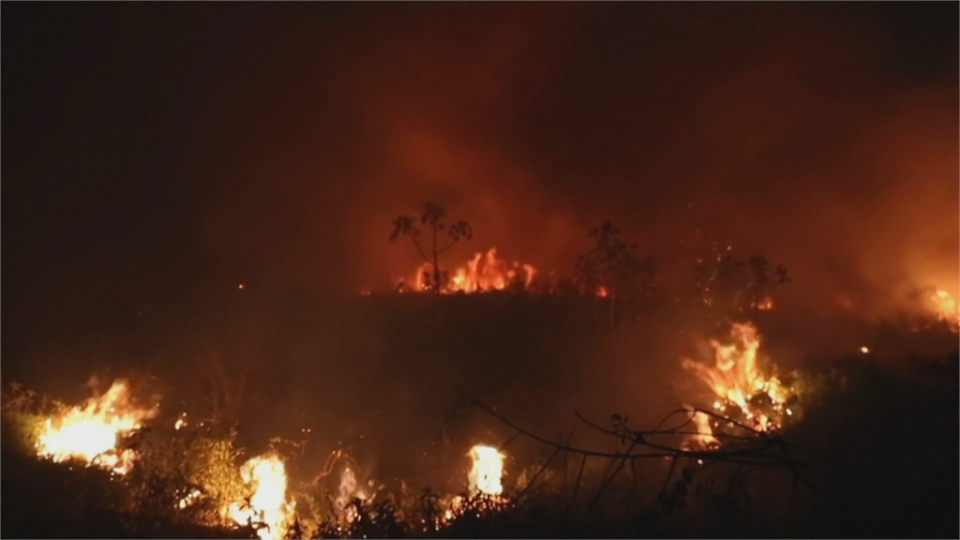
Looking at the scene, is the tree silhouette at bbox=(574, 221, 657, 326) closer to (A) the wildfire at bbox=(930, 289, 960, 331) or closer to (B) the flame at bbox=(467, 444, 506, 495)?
(A) the wildfire at bbox=(930, 289, 960, 331)

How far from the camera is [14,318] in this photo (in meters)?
13.6

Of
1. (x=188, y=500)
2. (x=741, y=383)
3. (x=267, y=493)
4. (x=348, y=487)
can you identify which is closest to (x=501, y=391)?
(x=741, y=383)

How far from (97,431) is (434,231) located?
37.9 ft

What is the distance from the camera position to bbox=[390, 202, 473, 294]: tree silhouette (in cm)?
1769

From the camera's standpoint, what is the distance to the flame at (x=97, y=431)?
6.66 m

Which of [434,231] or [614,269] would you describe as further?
[434,231]

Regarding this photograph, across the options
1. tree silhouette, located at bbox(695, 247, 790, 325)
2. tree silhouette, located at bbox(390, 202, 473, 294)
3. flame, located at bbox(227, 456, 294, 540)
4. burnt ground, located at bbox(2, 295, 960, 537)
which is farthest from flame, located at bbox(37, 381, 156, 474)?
tree silhouette, located at bbox(695, 247, 790, 325)

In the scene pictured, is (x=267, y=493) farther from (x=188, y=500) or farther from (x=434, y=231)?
(x=434, y=231)

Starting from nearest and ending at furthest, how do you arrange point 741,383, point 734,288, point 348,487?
point 348,487 → point 741,383 → point 734,288

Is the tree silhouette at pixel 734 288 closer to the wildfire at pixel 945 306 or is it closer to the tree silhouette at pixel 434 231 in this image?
the wildfire at pixel 945 306

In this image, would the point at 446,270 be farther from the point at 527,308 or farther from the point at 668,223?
the point at 668,223

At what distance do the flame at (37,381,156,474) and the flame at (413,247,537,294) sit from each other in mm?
10096

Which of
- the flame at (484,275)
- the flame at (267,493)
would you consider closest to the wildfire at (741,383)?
the flame at (267,493)

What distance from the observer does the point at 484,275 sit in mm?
19562
